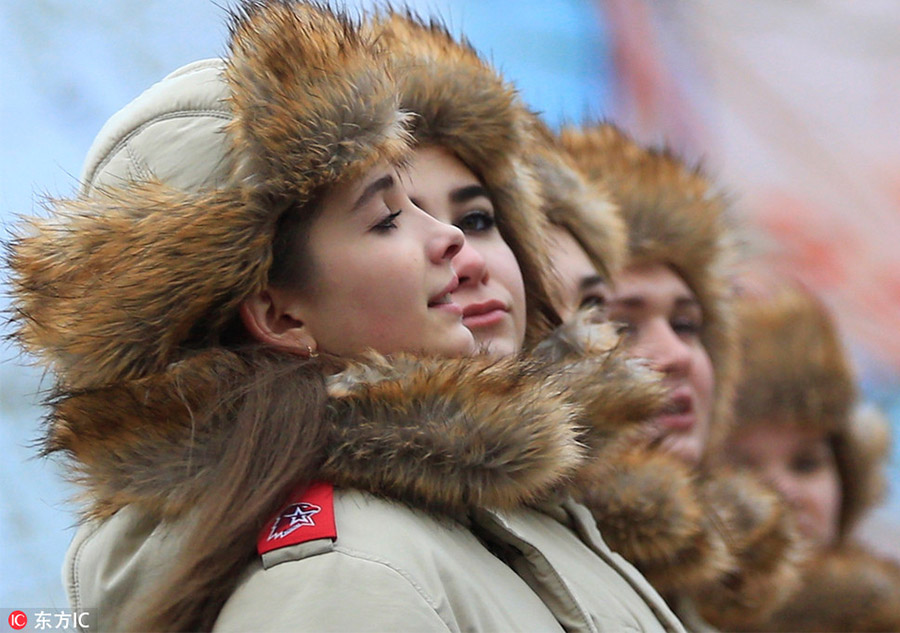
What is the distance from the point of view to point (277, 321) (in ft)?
5.11

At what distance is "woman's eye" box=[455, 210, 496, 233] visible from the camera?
1.81m

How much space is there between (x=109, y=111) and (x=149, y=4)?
282 millimetres

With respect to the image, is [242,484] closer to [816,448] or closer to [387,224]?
[387,224]

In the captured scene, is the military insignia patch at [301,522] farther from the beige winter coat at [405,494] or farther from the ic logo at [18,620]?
the ic logo at [18,620]

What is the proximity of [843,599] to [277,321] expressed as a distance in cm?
202

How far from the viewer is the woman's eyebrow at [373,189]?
1551 mm

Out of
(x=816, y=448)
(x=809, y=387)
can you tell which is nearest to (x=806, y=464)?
(x=816, y=448)

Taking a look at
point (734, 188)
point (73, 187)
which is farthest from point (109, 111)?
point (734, 188)

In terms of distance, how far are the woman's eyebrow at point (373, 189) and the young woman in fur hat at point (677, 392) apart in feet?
1.68

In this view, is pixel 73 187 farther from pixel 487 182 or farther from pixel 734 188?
pixel 734 188

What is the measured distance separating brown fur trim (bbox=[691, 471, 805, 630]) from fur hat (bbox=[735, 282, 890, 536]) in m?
0.82

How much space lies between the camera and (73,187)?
1.69 meters

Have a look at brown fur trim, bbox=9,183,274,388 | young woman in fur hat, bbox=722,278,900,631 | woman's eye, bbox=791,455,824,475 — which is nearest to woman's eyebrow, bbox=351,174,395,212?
brown fur trim, bbox=9,183,274,388

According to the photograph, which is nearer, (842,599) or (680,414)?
(680,414)
